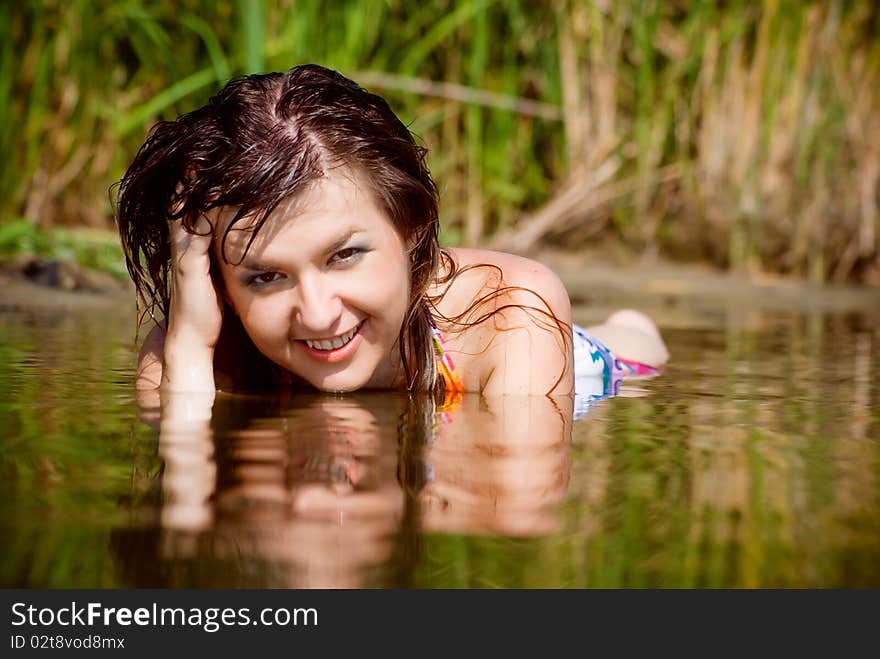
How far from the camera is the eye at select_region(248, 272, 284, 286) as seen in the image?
8.55 ft

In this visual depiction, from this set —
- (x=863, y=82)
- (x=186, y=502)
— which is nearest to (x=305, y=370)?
(x=186, y=502)

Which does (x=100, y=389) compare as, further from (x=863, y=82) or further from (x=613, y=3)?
(x=863, y=82)

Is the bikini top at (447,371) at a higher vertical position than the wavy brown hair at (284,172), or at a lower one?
lower

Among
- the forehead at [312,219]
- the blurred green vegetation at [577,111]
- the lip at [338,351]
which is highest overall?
the blurred green vegetation at [577,111]

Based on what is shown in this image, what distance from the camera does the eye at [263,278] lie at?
2.61 meters

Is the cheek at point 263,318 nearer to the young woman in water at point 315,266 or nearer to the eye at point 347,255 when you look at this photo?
the young woman in water at point 315,266

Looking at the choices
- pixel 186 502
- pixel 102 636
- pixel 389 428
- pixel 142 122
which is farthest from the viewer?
pixel 142 122

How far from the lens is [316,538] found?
1428 millimetres

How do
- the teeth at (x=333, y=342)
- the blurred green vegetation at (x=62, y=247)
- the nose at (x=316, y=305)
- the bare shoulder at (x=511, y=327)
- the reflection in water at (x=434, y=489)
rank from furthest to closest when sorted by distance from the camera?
the blurred green vegetation at (x=62, y=247)
the bare shoulder at (x=511, y=327)
the teeth at (x=333, y=342)
the nose at (x=316, y=305)
the reflection in water at (x=434, y=489)

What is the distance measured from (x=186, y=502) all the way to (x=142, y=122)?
4700mm

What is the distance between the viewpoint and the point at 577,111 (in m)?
6.80

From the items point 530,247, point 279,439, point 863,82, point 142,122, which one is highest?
point 863,82

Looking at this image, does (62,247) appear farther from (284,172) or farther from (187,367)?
(284,172)

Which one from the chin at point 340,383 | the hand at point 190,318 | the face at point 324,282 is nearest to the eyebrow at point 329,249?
the face at point 324,282
